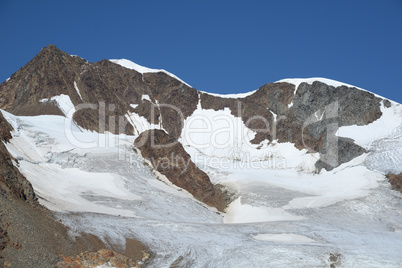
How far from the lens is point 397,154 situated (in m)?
61.1

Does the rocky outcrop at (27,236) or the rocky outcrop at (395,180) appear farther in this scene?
the rocky outcrop at (395,180)

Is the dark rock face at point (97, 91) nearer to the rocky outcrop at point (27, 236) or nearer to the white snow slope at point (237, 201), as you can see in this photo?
the white snow slope at point (237, 201)

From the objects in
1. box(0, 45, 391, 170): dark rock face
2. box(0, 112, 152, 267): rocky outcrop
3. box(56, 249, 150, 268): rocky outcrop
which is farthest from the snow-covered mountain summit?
box(56, 249, 150, 268): rocky outcrop

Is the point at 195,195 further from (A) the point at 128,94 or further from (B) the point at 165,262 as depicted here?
(A) the point at 128,94

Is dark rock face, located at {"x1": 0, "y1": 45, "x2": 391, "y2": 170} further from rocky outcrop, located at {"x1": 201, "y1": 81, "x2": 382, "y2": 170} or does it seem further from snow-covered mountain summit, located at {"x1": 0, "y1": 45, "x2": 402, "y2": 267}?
snow-covered mountain summit, located at {"x1": 0, "y1": 45, "x2": 402, "y2": 267}

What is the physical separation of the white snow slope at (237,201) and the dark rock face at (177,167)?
57.8 inches

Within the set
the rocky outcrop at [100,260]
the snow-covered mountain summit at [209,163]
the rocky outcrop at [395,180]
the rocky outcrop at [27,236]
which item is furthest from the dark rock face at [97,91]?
the rocky outcrop at [100,260]

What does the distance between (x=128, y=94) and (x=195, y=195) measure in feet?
155

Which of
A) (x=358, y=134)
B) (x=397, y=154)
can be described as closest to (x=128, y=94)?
(x=358, y=134)

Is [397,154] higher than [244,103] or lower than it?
lower

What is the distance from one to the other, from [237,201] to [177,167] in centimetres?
892

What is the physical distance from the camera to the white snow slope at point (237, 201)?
26.2m

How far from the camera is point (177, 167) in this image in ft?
171

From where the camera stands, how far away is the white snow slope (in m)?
26.2
